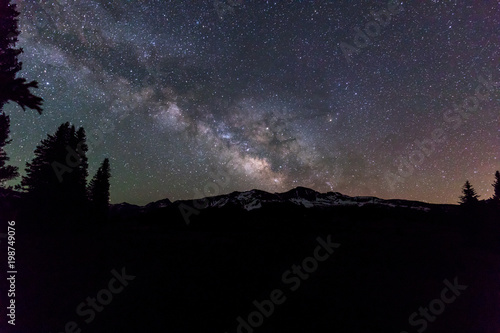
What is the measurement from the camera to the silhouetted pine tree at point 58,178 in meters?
22.5

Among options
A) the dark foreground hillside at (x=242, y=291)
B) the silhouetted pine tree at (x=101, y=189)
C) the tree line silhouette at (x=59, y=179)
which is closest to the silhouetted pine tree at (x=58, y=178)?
the tree line silhouette at (x=59, y=179)

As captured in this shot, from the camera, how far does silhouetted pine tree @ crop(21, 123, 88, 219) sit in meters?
22.5

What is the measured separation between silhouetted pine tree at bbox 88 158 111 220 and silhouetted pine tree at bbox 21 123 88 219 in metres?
9.36

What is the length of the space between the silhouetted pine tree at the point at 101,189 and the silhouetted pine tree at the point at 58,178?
936cm

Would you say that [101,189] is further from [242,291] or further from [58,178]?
[242,291]

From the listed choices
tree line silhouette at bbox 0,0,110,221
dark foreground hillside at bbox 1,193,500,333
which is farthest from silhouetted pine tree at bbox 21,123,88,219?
dark foreground hillside at bbox 1,193,500,333

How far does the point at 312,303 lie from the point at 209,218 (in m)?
63.3

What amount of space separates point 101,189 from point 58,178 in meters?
13.8

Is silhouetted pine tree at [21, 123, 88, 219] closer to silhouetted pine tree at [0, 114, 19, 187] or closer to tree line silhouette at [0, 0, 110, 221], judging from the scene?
tree line silhouette at [0, 0, 110, 221]

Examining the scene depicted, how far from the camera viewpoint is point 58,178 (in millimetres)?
23516

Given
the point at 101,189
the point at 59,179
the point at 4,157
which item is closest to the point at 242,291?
the point at 4,157

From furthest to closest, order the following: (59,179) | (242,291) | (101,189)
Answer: (101,189) < (59,179) < (242,291)

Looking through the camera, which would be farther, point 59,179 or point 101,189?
point 101,189

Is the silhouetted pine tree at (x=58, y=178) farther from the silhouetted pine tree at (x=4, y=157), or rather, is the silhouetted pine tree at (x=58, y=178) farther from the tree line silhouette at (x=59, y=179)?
the silhouetted pine tree at (x=4, y=157)
